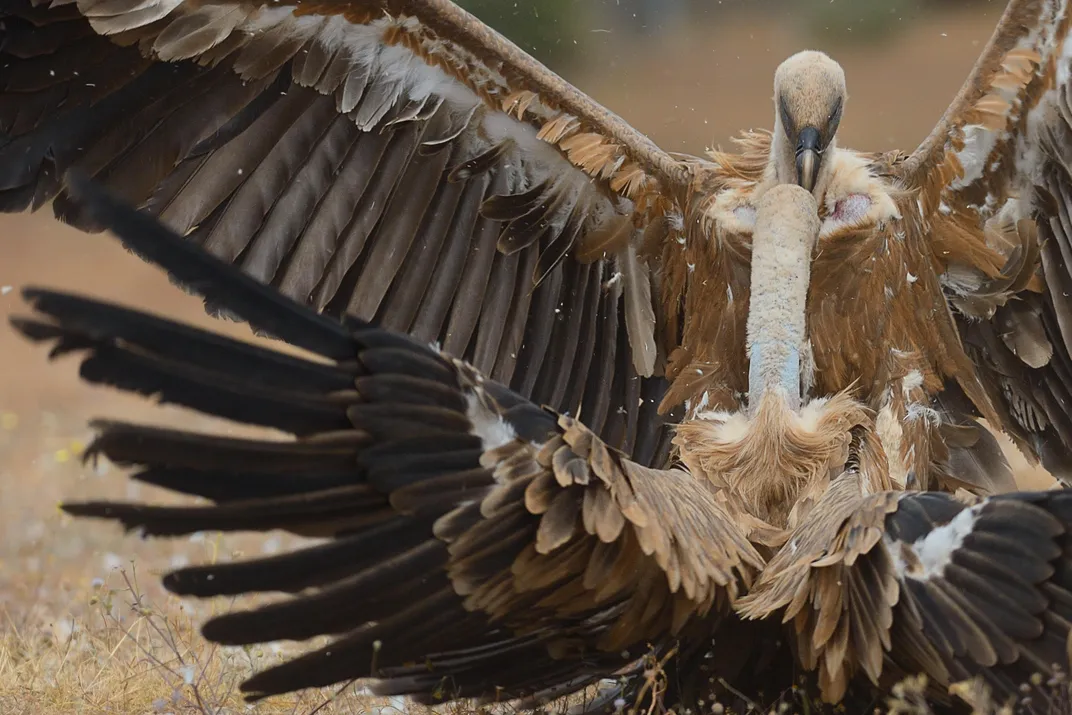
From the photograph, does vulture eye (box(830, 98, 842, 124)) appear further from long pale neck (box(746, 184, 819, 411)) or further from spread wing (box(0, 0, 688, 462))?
spread wing (box(0, 0, 688, 462))

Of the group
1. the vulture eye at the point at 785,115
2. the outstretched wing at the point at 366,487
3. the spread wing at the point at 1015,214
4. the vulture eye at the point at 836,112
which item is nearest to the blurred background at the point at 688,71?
the spread wing at the point at 1015,214

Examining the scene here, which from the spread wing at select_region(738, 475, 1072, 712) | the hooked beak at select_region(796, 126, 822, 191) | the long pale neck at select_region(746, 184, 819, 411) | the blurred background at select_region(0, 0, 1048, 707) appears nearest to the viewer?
the spread wing at select_region(738, 475, 1072, 712)

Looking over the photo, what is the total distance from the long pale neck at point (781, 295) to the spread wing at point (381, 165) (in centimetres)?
67

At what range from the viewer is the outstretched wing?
283cm

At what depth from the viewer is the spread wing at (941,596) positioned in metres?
3.20

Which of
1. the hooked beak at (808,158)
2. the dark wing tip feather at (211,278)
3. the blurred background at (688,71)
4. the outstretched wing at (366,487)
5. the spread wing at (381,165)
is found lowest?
the outstretched wing at (366,487)

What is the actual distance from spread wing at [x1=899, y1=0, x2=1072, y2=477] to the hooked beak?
42 cm

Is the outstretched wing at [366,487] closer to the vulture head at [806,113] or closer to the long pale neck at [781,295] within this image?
the long pale neck at [781,295]

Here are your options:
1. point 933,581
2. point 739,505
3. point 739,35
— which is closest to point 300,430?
point 933,581

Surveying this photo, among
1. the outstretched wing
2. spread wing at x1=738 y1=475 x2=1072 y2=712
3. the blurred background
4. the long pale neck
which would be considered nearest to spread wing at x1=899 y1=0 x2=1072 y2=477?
the long pale neck

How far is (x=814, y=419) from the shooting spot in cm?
468

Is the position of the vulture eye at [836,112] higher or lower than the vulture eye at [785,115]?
higher

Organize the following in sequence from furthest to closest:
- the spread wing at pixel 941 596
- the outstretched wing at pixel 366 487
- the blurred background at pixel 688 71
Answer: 1. the blurred background at pixel 688 71
2. the spread wing at pixel 941 596
3. the outstretched wing at pixel 366 487

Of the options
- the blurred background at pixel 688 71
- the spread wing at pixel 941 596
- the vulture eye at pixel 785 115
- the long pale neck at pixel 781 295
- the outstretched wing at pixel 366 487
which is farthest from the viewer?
the blurred background at pixel 688 71
